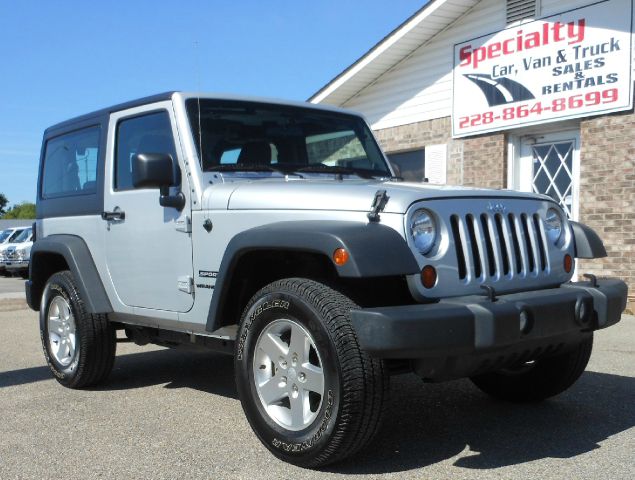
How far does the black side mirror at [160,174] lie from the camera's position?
14.0ft

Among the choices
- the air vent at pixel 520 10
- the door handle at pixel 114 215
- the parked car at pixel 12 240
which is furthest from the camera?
the parked car at pixel 12 240

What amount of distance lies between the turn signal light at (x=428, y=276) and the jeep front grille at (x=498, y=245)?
0.54 feet

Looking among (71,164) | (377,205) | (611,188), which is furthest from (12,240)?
(377,205)

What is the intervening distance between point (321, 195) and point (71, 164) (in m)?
2.84

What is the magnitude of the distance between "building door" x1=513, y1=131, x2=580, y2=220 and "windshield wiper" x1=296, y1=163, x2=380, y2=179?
6.10 m

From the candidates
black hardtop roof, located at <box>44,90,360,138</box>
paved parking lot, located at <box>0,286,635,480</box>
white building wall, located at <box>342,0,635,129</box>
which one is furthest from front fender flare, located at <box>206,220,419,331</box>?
white building wall, located at <box>342,0,635,129</box>

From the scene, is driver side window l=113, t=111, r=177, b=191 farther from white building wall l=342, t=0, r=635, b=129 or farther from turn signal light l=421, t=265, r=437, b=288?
white building wall l=342, t=0, r=635, b=129

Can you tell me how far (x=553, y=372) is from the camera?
14.9ft

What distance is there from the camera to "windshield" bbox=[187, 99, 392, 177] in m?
4.62

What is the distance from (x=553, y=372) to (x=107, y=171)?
3230 millimetres

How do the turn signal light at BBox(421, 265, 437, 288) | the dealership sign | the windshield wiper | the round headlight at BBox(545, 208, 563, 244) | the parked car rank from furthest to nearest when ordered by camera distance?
the parked car
the dealership sign
the windshield wiper
the round headlight at BBox(545, 208, 563, 244)
the turn signal light at BBox(421, 265, 437, 288)

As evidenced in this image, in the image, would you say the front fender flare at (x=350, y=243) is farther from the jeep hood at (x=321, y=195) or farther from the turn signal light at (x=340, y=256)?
the jeep hood at (x=321, y=195)

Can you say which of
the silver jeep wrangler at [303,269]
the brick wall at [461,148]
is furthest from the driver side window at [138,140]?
the brick wall at [461,148]

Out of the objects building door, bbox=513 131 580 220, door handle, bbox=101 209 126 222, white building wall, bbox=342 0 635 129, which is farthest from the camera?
white building wall, bbox=342 0 635 129
